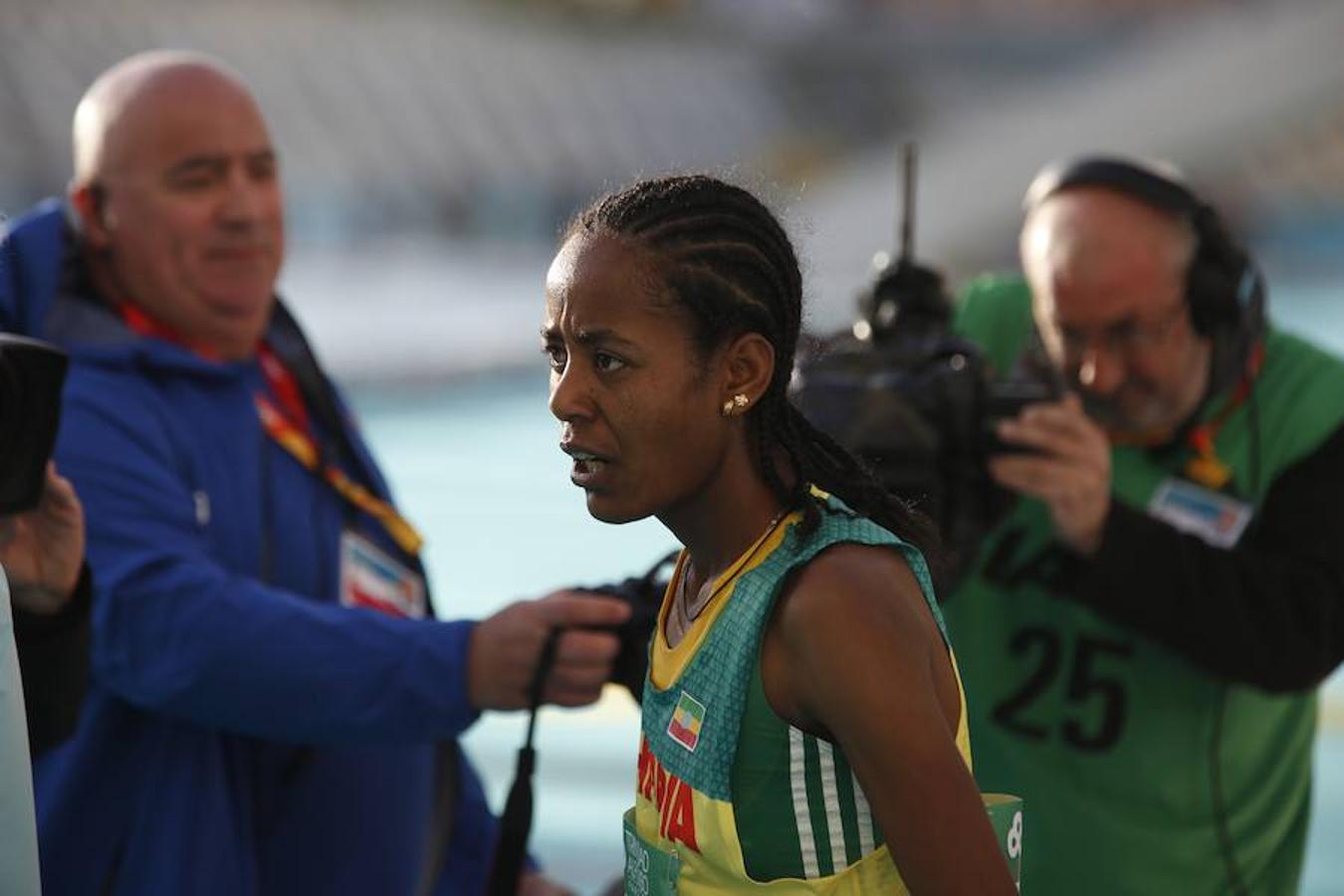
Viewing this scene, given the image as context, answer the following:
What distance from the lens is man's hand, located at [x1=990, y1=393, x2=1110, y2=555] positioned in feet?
7.50

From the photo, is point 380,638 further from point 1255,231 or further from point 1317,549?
point 1255,231

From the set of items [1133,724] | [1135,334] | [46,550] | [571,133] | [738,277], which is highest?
[571,133]

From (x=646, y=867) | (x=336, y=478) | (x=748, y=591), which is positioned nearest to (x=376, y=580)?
(x=336, y=478)

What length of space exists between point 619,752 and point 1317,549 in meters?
3.44

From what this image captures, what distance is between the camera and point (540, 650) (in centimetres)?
205

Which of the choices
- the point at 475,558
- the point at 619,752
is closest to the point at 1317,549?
the point at 619,752

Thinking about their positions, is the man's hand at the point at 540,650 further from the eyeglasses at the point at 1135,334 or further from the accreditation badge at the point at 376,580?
the eyeglasses at the point at 1135,334

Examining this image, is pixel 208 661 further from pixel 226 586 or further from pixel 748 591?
pixel 748 591

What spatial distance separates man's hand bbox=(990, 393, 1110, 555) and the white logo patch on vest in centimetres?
24

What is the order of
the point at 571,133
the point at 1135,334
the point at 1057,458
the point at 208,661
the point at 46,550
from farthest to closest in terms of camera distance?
the point at 571,133 < the point at 1135,334 < the point at 1057,458 < the point at 208,661 < the point at 46,550

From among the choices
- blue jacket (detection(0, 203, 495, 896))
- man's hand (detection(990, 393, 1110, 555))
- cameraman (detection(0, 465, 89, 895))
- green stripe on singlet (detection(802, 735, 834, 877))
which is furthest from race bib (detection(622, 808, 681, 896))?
man's hand (detection(990, 393, 1110, 555))

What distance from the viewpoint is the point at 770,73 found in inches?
925

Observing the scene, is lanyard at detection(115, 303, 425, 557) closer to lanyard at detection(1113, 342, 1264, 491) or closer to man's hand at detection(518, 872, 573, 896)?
man's hand at detection(518, 872, 573, 896)

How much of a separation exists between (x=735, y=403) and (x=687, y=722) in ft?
0.84
